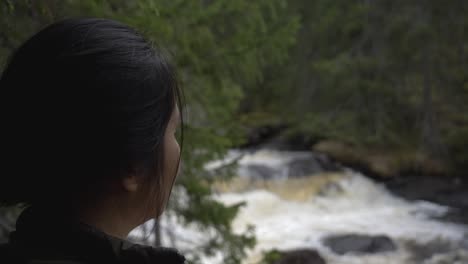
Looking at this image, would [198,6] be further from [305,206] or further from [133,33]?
[305,206]

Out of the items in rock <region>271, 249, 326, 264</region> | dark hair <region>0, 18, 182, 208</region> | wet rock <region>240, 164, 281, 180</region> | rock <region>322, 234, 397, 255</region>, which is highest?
dark hair <region>0, 18, 182, 208</region>

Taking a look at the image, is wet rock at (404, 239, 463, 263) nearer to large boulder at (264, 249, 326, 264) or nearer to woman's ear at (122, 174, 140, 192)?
large boulder at (264, 249, 326, 264)

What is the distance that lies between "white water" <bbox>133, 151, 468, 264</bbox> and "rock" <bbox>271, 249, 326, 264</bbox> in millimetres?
620

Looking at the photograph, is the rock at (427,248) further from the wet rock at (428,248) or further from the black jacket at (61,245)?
the black jacket at (61,245)

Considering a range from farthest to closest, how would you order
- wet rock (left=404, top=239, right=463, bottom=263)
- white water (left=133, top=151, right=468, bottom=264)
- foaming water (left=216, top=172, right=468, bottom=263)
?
foaming water (left=216, top=172, right=468, bottom=263), white water (left=133, top=151, right=468, bottom=264), wet rock (left=404, top=239, right=463, bottom=263)

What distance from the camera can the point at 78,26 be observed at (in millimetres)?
1039

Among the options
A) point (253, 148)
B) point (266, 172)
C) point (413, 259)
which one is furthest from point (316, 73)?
point (413, 259)

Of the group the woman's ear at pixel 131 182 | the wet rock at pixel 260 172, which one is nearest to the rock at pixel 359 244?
the wet rock at pixel 260 172

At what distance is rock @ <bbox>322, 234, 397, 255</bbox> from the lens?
8.96 metres

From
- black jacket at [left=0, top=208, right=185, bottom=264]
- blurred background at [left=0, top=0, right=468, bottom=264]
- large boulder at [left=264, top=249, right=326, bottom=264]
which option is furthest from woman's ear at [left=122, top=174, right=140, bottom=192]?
large boulder at [left=264, top=249, right=326, bottom=264]

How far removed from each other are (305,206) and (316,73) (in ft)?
20.2

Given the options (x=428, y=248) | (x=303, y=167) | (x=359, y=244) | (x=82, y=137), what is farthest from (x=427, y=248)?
(x=82, y=137)

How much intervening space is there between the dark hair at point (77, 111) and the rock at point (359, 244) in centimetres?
841

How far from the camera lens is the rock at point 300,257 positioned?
768 cm
